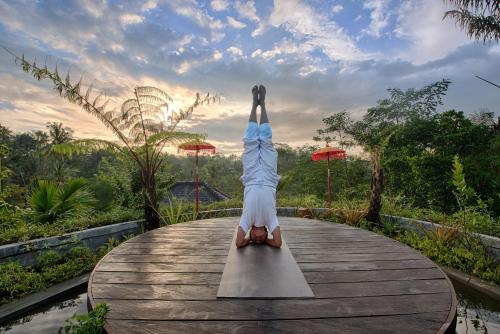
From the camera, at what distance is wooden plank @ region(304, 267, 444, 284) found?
218 cm

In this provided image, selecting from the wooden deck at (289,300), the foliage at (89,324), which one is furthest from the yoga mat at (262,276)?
the foliage at (89,324)

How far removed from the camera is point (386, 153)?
9258 millimetres

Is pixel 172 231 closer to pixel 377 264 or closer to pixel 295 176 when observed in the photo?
pixel 377 264

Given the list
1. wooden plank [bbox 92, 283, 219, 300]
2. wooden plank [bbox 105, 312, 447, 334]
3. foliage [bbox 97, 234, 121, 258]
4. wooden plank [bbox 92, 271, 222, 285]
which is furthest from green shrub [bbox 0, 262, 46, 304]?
wooden plank [bbox 105, 312, 447, 334]

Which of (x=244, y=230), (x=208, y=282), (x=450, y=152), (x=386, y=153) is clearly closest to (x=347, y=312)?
(x=208, y=282)

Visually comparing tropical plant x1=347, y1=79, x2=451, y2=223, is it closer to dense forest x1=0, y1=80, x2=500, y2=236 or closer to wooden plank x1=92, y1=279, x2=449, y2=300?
dense forest x1=0, y1=80, x2=500, y2=236

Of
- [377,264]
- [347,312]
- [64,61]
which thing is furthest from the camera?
[64,61]

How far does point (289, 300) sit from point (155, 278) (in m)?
1.11

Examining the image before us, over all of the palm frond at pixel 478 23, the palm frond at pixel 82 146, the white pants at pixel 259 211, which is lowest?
the white pants at pixel 259 211

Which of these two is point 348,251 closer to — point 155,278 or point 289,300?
point 289,300

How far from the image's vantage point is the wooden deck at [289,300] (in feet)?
5.06

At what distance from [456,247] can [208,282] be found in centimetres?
391

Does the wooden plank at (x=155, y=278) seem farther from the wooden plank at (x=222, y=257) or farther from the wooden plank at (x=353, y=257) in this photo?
the wooden plank at (x=353, y=257)

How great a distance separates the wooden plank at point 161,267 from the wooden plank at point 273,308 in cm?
57
